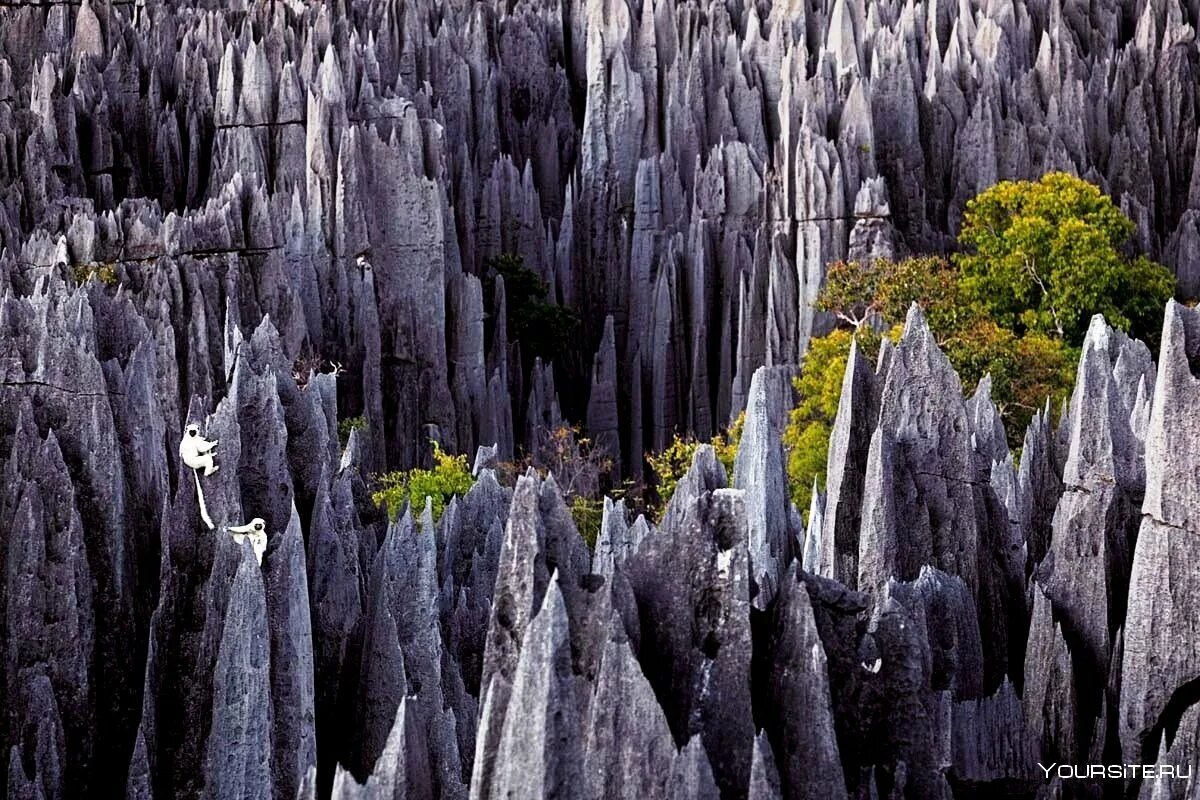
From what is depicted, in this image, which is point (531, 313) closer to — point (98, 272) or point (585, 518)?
point (585, 518)

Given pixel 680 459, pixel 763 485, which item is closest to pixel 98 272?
pixel 680 459

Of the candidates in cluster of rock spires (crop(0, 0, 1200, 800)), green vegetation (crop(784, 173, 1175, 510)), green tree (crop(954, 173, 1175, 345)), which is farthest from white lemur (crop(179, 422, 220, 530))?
green tree (crop(954, 173, 1175, 345))

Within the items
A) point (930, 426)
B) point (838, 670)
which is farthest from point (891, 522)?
point (838, 670)

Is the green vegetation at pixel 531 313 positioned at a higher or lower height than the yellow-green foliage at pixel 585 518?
higher

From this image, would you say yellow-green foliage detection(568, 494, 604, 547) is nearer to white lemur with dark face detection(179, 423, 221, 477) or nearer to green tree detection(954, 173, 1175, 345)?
green tree detection(954, 173, 1175, 345)

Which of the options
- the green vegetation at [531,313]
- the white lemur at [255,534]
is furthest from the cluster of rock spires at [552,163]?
the white lemur at [255,534]

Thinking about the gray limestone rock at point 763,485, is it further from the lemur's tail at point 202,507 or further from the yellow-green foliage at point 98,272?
the yellow-green foliage at point 98,272
